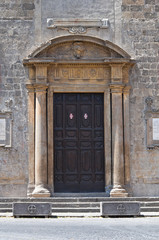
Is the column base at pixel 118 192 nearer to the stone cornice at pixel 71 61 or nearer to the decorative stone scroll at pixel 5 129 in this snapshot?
the decorative stone scroll at pixel 5 129

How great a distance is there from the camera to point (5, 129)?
16.0m

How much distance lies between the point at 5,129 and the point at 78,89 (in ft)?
7.56

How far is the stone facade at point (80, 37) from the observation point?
16016 millimetres

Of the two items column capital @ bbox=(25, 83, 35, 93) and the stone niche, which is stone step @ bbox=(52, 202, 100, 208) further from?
column capital @ bbox=(25, 83, 35, 93)

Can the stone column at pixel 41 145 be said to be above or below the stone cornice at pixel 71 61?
below

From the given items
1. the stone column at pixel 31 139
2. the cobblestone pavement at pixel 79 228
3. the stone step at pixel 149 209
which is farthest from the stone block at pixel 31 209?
the stone column at pixel 31 139

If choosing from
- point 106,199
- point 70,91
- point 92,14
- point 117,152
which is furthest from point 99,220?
point 92,14

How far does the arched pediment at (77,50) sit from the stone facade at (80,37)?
0.08 meters

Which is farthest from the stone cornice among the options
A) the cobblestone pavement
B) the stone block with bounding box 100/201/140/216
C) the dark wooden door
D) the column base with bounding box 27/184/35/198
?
the cobblestone pavement

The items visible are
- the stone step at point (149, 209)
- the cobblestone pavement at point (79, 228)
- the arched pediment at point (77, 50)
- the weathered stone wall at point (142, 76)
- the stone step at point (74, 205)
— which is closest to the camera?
the cobblestone pavement at point (79, 228)

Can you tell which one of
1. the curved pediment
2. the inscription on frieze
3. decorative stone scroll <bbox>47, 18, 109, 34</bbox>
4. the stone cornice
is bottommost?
the inscription on frieze

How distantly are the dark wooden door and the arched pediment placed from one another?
1105 mm

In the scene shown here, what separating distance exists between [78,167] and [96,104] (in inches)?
72.2

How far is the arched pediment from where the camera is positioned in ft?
52.5
